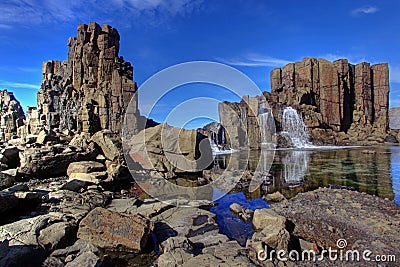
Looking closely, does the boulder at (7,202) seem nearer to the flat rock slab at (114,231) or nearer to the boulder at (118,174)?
the flat rock slab at (114,231)

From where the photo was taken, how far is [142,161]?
1770 cm

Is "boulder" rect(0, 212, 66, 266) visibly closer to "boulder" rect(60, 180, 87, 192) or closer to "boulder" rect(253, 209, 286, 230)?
"boulder" rect(60, 180, 87, 192)

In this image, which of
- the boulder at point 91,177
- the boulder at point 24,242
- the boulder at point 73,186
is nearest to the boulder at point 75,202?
the boulder at point 73,186

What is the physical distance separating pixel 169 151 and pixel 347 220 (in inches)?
536

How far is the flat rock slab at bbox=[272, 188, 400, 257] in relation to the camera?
19.7ft

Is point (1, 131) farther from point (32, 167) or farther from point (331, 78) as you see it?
point (331, 78)

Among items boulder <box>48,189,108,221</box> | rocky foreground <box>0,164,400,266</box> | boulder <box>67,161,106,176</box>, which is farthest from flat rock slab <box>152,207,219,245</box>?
boulder <box>67,161,106,176</box>

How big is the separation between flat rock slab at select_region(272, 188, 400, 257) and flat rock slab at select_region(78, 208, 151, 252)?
4.55 metres

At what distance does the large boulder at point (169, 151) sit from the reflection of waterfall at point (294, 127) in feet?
140

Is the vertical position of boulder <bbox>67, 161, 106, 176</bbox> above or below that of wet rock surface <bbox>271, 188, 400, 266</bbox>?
above

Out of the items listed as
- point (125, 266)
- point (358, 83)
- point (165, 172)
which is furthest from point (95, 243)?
point (358, 83)

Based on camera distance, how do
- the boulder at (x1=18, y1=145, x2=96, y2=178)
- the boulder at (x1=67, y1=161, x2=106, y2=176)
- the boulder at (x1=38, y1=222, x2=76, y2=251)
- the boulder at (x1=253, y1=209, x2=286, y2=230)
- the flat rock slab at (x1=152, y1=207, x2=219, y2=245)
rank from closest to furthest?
the boulder at (x1=38, y1=222, x2=76, y2=251) < the boulder at (x1=253, y1=209, x2=286, y2=230) < the flat rock slab at (x1=152, y1=207, x2=219, y2=245) < the boulder at (x1=67, y1=161, x2=106, y2=176) < the boulder at (x1=18, y1=145, x2=96, y2=178)

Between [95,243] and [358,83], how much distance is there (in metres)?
92.5

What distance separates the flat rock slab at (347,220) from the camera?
6018mm
